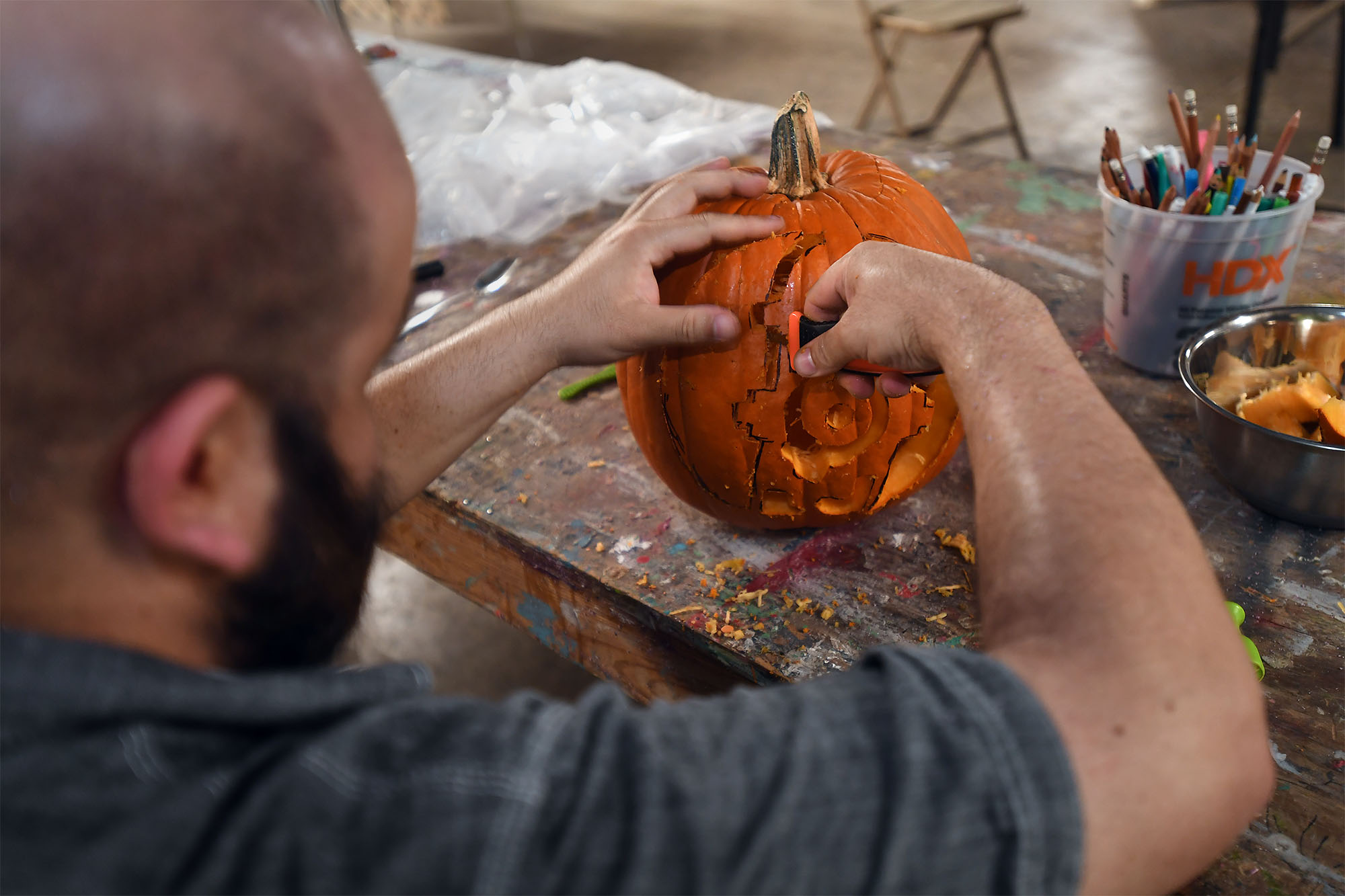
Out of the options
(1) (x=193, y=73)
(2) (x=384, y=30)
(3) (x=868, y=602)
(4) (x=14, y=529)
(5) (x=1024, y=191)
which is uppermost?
(1) (x=193, y=73)

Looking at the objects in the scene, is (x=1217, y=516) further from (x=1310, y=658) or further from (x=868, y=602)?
(x=868, y=602)

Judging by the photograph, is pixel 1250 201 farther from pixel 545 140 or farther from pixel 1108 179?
pixel 545 140

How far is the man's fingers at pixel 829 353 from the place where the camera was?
778 millimetres

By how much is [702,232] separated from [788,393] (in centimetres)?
18

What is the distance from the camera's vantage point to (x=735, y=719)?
0.48 meters

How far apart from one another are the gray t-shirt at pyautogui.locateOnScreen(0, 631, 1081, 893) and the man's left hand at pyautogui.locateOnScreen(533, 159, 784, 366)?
48 centimetres

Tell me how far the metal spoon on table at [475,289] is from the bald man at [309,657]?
0.95 metres

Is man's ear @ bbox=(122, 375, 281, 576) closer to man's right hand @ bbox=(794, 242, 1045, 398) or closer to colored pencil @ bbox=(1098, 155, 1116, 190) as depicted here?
man's right hand @ bbox=(794, 242, 1045, 398)

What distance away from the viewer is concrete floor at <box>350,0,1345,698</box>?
348 cm

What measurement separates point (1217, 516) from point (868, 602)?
15.3 inches

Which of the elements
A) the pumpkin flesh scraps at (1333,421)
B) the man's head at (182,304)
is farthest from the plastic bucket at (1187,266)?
the man's head at (182,304)

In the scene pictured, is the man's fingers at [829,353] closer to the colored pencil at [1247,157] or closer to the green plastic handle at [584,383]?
the green plastic handle at [584,383]

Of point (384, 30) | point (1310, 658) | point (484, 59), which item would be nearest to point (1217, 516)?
point (1310, 658)

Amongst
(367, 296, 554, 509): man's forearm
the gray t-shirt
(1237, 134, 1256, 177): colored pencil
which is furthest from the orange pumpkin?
the gray t-shirt
